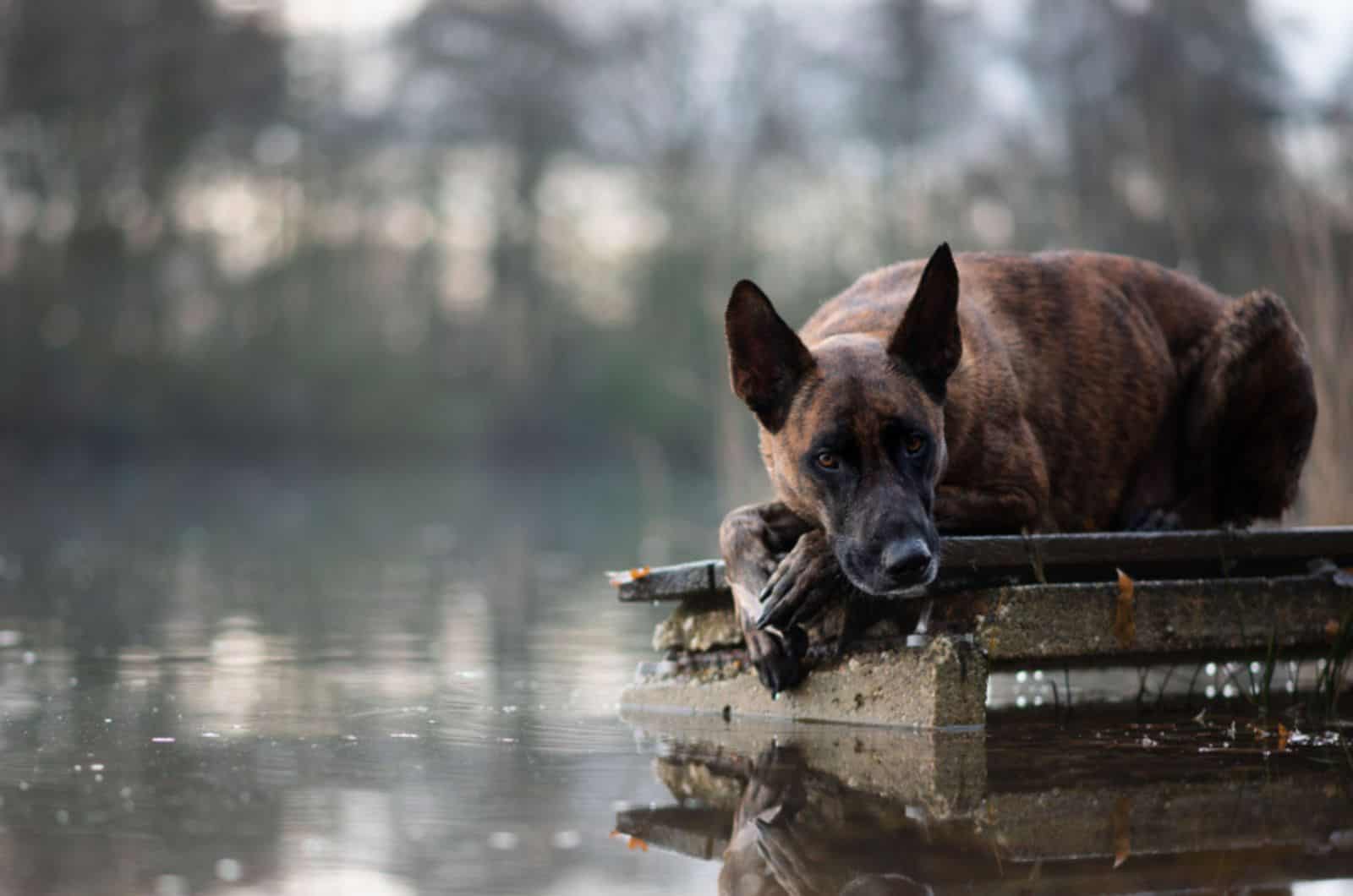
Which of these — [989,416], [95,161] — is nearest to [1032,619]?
[989,416]

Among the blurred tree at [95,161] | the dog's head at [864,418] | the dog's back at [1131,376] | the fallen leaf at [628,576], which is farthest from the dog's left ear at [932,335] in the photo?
the blurred tree at [95,161]

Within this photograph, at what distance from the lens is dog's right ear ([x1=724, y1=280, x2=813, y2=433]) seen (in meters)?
4.09

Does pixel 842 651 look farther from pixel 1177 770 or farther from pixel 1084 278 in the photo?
pixel 1084 278

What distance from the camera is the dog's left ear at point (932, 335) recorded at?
13.4 ft

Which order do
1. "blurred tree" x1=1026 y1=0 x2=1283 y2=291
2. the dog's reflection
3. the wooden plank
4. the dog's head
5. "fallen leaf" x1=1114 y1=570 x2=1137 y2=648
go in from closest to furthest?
the dog's reflection
the dog's head
the wooden plank
"fallen leaf" x1=1114 y1=570 x2=1137 y2=648
"blurred tree" x1=1026 y1=0 x2=1283 y2=291

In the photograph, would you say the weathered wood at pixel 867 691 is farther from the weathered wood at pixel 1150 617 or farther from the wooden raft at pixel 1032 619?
the weathered wood at pixel 1150 617

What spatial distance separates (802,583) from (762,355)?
633 mm

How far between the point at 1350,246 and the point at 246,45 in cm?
2391

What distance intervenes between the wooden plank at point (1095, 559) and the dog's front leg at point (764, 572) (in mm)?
220

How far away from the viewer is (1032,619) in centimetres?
418

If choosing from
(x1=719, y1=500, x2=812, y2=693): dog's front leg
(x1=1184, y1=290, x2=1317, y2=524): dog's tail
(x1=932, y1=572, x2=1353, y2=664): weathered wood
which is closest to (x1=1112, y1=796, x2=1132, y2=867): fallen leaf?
(x1=932, y1=572, x2=1353, y2=664): weathered wood

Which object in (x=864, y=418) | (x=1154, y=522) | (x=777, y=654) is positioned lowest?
(x=777, y=654)

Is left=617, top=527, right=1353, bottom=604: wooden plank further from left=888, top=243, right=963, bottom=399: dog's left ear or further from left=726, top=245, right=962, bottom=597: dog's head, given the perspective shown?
left=888, top=243, right=963, bottom=399: dog's left ear

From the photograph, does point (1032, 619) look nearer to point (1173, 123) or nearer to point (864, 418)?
point (864, 418)
